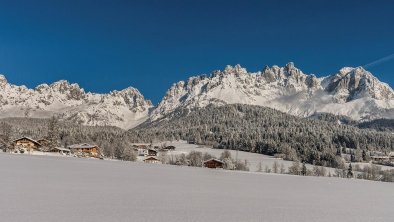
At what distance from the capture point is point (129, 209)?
74.0 feet

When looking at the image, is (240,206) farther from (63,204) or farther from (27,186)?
(27,186)

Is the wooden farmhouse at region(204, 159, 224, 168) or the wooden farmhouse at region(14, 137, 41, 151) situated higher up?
the wooden farmhouse at region(14, 137, 41, 151)

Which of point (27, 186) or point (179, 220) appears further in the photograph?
point (27, 186)

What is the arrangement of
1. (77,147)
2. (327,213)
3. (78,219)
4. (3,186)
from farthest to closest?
(77,147) → (3,186) → (327,213) → (78,219)

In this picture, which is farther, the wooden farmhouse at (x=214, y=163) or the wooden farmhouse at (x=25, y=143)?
the wooden farmhouse at (x=214, y=163)

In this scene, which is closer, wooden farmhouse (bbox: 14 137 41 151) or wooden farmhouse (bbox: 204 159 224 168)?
wooden farmhouse (bbox: 14 137 41 151)

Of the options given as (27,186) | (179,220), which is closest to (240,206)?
(179,220)

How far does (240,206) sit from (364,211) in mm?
8232

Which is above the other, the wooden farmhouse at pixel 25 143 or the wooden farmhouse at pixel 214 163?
the wooden farmhouse at pixel 25 143

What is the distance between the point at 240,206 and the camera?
2628 centimetres

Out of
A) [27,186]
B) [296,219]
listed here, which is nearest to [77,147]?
[27,186]

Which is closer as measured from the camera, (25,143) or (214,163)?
(25,143)

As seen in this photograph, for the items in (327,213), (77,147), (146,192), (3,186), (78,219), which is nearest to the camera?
(78,219)

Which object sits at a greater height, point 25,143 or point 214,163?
point 25,143
